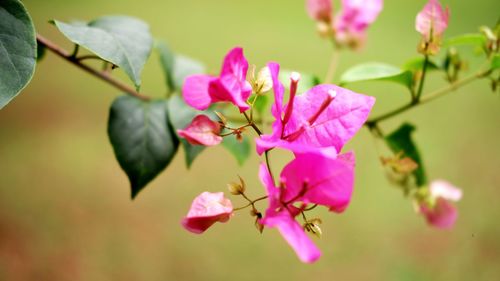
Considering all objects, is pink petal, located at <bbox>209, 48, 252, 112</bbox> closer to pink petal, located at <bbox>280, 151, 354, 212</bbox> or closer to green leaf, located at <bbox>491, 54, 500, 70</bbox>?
pink petal, located at <bbox>280, 151, 354, 212</bbox>

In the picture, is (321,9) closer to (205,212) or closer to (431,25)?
(431,25)

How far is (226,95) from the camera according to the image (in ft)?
0.75

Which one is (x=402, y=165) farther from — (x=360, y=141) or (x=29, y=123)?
(x=29, y=123)

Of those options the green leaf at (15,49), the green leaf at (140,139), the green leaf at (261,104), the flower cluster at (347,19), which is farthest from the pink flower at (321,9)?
the green leaf at (15,49)

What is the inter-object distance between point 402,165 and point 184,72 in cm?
29

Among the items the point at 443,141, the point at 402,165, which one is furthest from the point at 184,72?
the point at 443,141

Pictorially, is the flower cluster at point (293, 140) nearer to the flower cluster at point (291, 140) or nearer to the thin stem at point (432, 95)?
the flower cluster at point (291, 140)

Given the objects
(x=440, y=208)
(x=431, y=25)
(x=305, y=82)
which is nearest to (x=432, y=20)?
(x=431, y=25)

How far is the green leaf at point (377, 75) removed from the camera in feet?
1.15

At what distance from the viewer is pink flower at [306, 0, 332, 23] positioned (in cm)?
49

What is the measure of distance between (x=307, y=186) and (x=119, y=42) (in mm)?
180

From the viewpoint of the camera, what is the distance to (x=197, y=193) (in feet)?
4.04

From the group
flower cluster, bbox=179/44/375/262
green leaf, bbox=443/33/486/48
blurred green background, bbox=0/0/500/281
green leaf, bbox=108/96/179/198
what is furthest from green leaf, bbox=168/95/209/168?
blurred green background, bbox=0/0/500/281

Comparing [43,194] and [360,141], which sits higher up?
[360,141]
